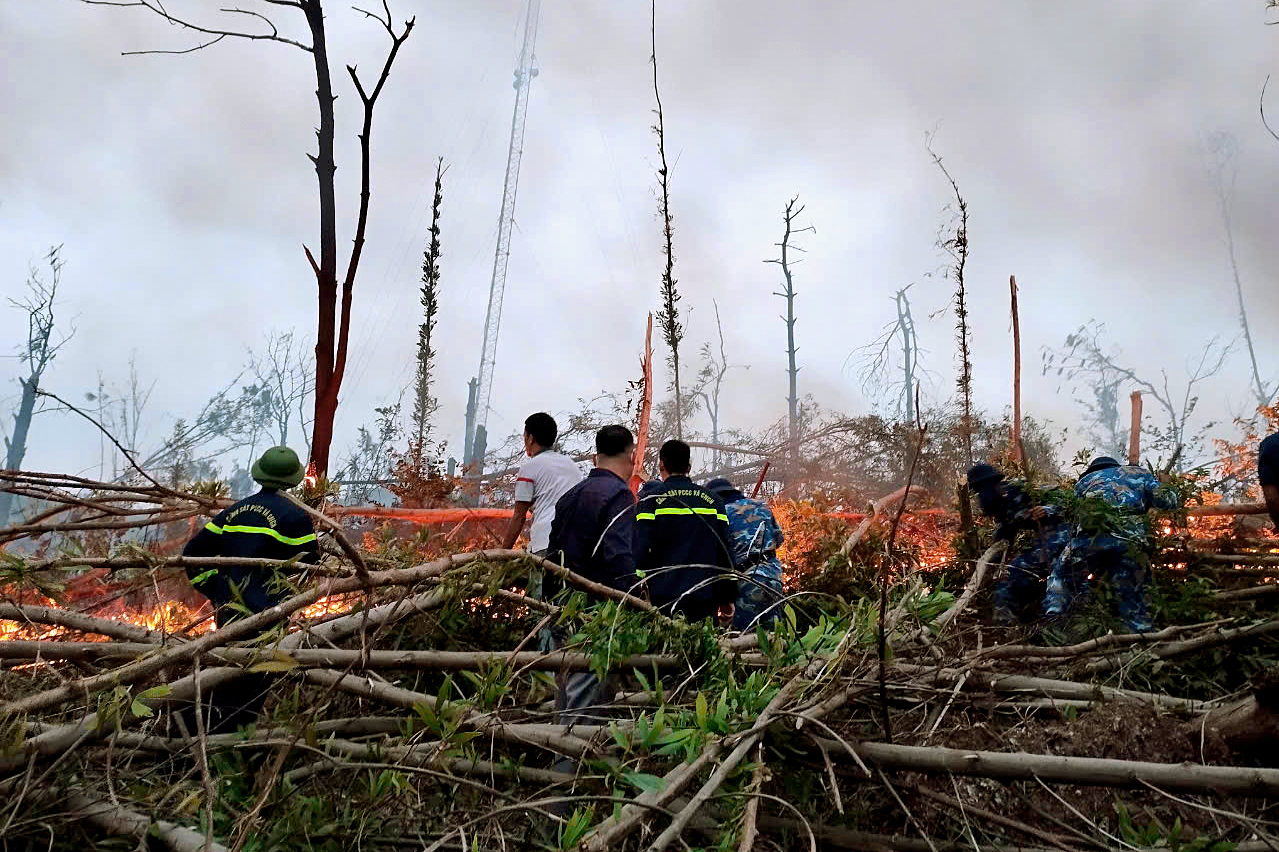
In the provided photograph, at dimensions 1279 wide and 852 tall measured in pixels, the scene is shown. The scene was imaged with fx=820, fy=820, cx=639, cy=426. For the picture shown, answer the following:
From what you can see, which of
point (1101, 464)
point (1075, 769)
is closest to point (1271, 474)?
point (1101, 464)

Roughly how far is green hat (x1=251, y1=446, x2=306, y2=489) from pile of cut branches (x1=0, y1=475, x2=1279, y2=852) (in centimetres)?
88

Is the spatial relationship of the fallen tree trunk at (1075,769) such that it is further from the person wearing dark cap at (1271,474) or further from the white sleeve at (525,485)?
the person wearing dark cap at (1271,474)

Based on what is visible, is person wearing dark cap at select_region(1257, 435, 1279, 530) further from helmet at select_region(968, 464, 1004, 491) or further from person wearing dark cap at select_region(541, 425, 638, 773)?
person wearing dark cap at select_region(541, 425, 638, 773)

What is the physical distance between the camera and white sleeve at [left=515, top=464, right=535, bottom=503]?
4445mm

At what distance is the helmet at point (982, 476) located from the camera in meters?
4.92

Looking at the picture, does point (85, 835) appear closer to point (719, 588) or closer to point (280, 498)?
point (280, 498)

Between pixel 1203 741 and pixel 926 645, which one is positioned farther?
pixel 926 645

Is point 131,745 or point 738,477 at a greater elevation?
point 738,477

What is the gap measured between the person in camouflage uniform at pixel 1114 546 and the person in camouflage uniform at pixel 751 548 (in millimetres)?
1482

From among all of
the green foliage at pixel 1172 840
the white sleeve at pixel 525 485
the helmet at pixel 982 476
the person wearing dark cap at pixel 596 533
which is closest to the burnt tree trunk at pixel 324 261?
the white sleeve at pixel 525 485

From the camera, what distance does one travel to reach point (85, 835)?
220cm

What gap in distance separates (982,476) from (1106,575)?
894 mm

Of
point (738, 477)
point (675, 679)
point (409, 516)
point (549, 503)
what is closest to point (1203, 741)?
point (675, 679)

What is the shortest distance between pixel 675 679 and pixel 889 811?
837 mm
